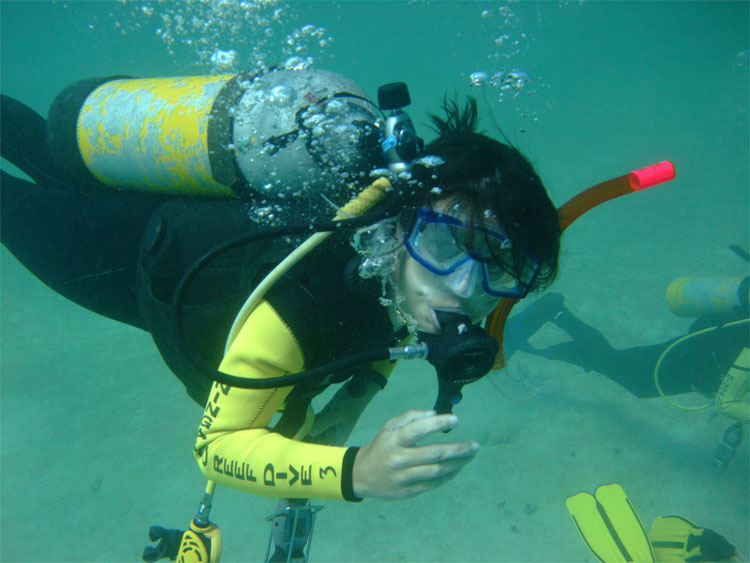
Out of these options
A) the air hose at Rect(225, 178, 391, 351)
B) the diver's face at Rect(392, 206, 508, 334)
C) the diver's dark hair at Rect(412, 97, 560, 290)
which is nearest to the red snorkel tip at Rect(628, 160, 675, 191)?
the diver's dark hair at Rect(412, 97, 560, 290)

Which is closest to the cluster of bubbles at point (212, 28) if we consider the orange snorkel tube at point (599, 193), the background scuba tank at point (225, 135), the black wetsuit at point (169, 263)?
the black wetsuit at point (169, 263)

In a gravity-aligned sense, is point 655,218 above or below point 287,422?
below

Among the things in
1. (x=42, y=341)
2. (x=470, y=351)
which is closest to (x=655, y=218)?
(x=470, y=351)

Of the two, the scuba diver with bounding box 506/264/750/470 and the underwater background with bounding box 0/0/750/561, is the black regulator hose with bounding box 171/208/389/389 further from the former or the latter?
the scuba diver with bounding box 506/264/750/470

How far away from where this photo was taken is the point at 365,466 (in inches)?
54.2

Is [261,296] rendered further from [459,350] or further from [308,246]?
[459,350]

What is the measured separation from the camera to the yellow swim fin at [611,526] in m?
4.01

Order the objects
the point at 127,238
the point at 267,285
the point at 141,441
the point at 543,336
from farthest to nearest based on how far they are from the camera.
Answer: the point at 543,336 < the point at 141,441 < the point at 127,238 < the point at 267,285

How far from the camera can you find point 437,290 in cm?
174

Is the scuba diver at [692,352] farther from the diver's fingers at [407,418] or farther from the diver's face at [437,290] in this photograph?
the diver's fingers at [407,418]

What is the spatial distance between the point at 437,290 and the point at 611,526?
3.99 metres

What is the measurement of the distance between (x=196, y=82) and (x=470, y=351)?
1.88m

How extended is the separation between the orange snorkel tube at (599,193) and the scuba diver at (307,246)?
256mm

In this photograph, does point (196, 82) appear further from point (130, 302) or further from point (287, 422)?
point (287, 422)
